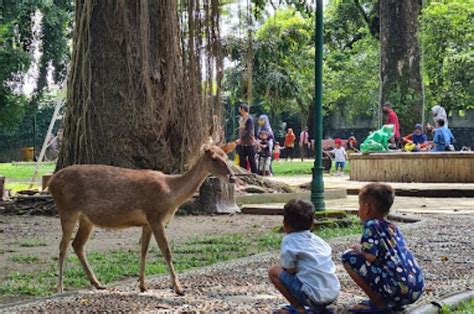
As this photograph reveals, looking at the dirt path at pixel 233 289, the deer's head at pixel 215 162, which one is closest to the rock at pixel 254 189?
the dirt path at pixel 233 289

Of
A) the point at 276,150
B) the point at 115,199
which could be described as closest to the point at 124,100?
the point at 115,199

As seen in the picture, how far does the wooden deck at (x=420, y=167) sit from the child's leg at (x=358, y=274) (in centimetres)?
1611

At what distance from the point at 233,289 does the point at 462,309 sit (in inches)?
69.6

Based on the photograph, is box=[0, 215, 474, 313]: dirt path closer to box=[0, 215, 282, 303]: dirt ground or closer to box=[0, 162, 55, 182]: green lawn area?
box=[0, 215, 282, 303]: dirt ground

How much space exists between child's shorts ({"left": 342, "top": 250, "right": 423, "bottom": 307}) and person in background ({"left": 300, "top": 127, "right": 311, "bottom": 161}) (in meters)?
38.3

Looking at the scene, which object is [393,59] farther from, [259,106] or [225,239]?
[259,106]

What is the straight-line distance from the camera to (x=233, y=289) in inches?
269

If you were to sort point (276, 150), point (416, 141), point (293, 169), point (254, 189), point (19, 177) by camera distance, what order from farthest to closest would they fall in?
point (276, 150), point (293, 169), point (19, 177), point (416, 141), point (254, 189)

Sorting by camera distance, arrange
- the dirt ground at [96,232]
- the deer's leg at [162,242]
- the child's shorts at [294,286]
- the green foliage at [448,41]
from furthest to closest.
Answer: the green foliage at [448,41], the dirt ground at [96,232], the deer's leg at [162,242], the child's shorts at [294,286]

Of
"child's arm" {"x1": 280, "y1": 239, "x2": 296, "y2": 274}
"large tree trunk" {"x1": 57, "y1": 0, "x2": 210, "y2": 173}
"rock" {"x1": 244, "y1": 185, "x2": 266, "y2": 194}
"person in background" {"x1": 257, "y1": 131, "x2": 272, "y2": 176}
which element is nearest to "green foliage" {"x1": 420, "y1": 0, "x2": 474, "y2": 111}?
"person in background" {"x1": 257, "y1": 131, "x2": 272, "y2": 176}

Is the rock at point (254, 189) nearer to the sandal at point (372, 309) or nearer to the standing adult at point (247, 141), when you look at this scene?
the standing adult at point (247, 141)

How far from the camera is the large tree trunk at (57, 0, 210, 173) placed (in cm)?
1323

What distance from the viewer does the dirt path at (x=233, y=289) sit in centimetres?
608

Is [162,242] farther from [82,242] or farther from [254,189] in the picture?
[254,189]
